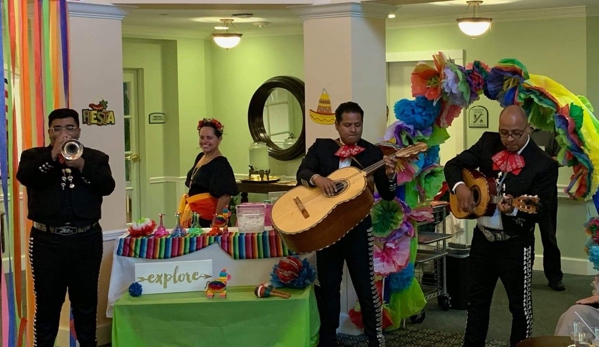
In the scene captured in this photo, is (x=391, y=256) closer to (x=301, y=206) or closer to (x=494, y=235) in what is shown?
(x=301, y=206)

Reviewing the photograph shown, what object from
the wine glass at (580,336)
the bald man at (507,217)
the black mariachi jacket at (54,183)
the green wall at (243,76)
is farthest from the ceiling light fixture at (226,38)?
the wine glass at (580,336)

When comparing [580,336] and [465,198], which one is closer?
[580,336]

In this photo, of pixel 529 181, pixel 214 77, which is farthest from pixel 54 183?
pixel 214 77

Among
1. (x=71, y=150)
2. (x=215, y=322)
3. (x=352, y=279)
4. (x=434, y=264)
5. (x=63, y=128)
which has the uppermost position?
(x=63, y=128)

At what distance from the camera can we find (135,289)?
4.54 metres

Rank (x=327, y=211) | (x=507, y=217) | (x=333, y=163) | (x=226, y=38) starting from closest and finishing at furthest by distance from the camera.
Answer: (x=507, y=217)
(x=327, y=211)
(x=333, y=163)
(x=226, y=38)

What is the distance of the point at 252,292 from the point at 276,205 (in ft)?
1.78

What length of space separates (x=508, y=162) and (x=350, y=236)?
0.90m

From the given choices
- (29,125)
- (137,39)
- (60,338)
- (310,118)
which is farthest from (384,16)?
(137,39)

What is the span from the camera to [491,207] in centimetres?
398

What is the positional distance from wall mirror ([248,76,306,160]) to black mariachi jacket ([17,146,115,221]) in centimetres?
455

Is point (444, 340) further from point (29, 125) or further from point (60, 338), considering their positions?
point (29, 125)

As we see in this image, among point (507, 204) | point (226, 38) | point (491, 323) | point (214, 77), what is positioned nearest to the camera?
point (507, 204)

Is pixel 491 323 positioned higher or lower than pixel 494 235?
lower
